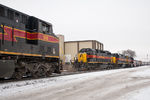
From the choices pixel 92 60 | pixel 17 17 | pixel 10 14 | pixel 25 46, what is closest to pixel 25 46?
pixel 25 46

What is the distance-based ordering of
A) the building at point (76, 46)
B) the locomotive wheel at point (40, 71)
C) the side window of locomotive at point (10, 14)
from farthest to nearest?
the building at point (76, 46)
the locomotive wheel at point (40, 71)
the side window of locomotive at point (10, 14)

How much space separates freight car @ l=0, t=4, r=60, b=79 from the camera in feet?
30.7

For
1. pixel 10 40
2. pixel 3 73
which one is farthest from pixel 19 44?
pixel 3 73

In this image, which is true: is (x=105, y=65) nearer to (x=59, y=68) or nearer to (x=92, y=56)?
(x=92, y=56)

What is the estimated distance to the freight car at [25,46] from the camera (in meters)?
9.37

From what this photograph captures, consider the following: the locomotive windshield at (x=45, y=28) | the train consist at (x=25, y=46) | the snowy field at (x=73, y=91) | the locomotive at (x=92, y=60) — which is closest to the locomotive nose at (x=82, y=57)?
the locomotive at (x=92, y=60)

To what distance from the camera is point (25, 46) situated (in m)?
10.8

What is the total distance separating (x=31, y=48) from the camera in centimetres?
1125

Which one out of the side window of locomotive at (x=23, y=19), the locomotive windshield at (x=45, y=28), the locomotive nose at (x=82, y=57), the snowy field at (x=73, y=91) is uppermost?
the side window of locomotive at (x=23, y=19)

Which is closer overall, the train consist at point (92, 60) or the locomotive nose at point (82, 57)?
the train consist at point (92, 60)

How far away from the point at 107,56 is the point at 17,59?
77.2ft

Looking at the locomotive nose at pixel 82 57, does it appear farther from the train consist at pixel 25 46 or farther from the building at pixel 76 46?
the building at pixel 76 46

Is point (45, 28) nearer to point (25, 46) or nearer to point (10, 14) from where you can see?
point (25, 46)

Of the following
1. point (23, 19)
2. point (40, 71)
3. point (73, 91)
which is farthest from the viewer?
point (40, 71)
